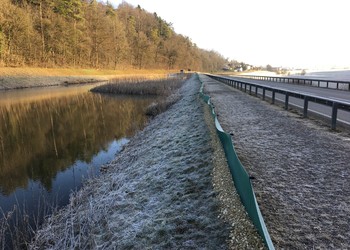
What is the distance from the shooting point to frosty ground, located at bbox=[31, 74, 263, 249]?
392cm

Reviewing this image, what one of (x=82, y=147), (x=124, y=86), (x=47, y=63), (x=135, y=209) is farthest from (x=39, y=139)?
(x=47, y=63)

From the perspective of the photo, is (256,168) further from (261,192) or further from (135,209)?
(135,209)

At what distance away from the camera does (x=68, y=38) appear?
63031 mm

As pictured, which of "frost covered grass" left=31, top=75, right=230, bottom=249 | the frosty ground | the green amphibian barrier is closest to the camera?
the green amphibian barrier

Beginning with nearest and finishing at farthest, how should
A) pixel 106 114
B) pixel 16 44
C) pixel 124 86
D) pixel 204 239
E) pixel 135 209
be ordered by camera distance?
pixel 204 239 < pixel 135 209 < pixel 106 114 < pixel 124 86 < pixel 16 44

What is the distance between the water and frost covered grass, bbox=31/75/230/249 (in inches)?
39.3

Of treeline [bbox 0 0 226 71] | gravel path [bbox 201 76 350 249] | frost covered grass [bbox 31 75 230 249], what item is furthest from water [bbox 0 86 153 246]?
treeline [bbox 0 0 226 71]

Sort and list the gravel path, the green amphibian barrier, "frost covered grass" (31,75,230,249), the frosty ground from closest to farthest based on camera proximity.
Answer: the green amphibian barrier
the gravel path
the frosty ground
"frost covered grass" (31,75,230,249)

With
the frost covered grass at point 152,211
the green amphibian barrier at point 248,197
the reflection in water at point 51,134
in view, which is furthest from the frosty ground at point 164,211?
the reflection in water at point 51,134

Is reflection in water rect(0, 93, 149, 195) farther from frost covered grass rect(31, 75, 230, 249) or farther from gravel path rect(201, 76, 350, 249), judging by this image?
gravel path rect(201, 76, 350, 249)

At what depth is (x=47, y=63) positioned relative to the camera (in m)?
58.9

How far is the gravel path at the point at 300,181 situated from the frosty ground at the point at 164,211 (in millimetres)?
490

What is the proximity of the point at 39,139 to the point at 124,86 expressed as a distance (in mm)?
24497

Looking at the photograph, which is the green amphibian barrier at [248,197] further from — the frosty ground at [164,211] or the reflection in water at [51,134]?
the reflection in water at [51,134]
